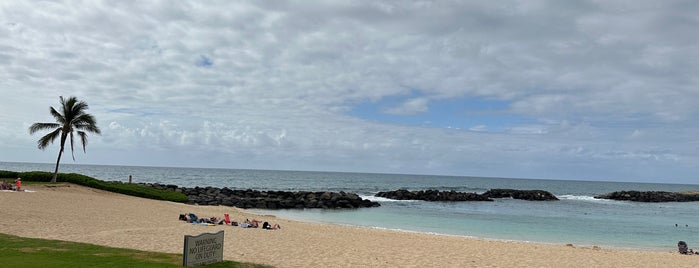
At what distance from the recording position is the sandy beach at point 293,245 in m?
14.5

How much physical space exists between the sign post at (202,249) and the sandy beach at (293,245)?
1950 millimetres

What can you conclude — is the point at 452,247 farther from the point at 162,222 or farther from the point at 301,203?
the point at 301,203

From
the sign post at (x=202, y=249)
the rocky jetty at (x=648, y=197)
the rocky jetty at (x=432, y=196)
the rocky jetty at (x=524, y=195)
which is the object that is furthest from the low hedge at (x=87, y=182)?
the rocky jetty at (x=648, y=197)

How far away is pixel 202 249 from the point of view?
10.6 m

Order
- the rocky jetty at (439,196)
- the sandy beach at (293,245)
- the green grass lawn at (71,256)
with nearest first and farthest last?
the green grass lawn at (71,256) < the sandy beach at (293,245) < the rocky jetty at (439,196)

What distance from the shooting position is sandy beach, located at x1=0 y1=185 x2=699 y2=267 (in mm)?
14469

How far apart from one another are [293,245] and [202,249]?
6.55 metres

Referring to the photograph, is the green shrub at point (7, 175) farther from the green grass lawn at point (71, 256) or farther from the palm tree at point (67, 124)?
the green grass lawn at point (71, 256)

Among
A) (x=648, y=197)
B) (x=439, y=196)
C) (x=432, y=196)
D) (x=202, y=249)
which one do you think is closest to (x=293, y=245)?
(x=202, y=249)

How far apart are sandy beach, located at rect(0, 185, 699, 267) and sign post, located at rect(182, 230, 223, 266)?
1.95m

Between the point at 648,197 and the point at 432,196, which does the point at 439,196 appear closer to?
the point at 432,196

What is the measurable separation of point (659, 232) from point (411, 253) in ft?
82.5

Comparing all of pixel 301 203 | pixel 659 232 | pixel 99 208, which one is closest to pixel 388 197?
pixel 301 203

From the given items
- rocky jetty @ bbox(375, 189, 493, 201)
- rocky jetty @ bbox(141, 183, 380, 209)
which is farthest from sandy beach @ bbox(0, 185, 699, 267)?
rocky jetty @ bbox(375, 189, 493, 201)
